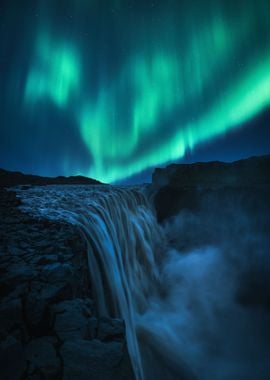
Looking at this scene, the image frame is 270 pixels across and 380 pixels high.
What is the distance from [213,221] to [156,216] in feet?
16.2

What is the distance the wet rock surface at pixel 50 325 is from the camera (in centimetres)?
207

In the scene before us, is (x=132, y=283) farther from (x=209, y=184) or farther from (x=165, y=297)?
(x=209, y=184)

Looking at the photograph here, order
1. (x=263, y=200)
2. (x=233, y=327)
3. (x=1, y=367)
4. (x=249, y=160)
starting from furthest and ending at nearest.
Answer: (x=249, y=160) → (x=263, y=200) → (x=233, y=327) → (x=1, y=367)

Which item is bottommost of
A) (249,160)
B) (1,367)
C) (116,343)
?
(116,343)

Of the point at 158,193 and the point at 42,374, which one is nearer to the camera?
the point at 42,374

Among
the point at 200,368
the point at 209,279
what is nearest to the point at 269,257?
the point at 209,279

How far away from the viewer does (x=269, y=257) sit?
41.8ft

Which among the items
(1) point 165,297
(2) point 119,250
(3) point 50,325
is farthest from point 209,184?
(3) point 50,325

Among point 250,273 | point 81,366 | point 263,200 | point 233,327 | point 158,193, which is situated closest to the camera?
point 81,366

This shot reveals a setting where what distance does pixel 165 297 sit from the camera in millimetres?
10539

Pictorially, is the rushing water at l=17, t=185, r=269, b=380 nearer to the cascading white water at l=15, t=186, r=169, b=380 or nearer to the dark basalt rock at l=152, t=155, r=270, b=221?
the cascading white water at l=15, t=186, r=169, b=380

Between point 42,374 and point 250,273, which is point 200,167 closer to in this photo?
point 250,273

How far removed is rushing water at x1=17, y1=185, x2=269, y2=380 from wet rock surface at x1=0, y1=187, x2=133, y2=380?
162 cm

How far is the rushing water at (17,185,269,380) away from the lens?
5.69 meters
